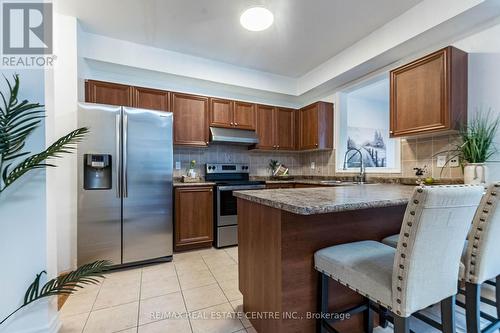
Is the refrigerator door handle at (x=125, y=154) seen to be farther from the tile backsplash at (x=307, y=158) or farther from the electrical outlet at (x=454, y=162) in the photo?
the electrical outlet at (x=454, y=162)

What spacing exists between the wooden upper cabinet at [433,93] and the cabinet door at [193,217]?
2.50 meters

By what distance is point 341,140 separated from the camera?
12.5 ft

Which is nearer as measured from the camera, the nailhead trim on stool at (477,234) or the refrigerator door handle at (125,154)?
the nailhead trim on stool at (477,234)

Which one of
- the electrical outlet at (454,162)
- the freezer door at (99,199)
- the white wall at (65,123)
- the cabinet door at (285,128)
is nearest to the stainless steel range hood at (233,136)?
the cabinet door at (285,128)

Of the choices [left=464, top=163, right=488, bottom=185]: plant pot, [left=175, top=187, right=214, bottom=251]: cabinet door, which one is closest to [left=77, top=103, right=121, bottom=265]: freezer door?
[left=175, top=187, right=214, bottom=251]: cabinet door

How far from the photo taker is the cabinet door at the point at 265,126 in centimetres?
393

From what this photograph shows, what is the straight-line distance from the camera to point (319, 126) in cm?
378

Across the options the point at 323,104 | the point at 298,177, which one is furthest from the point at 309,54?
the point at 298,177

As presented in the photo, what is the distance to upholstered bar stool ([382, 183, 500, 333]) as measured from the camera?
3.76 feet

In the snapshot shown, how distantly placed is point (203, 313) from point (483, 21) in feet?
11.4

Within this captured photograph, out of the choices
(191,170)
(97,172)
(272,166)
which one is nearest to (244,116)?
(272,166)

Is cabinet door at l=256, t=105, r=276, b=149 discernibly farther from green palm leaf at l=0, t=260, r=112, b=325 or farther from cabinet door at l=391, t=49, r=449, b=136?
green palm leaf at l=0, t=260, r=112, b=325

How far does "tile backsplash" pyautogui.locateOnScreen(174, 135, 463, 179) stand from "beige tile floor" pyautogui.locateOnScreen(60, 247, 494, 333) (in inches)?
50.8

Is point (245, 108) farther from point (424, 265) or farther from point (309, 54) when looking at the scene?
point (424, 265)
